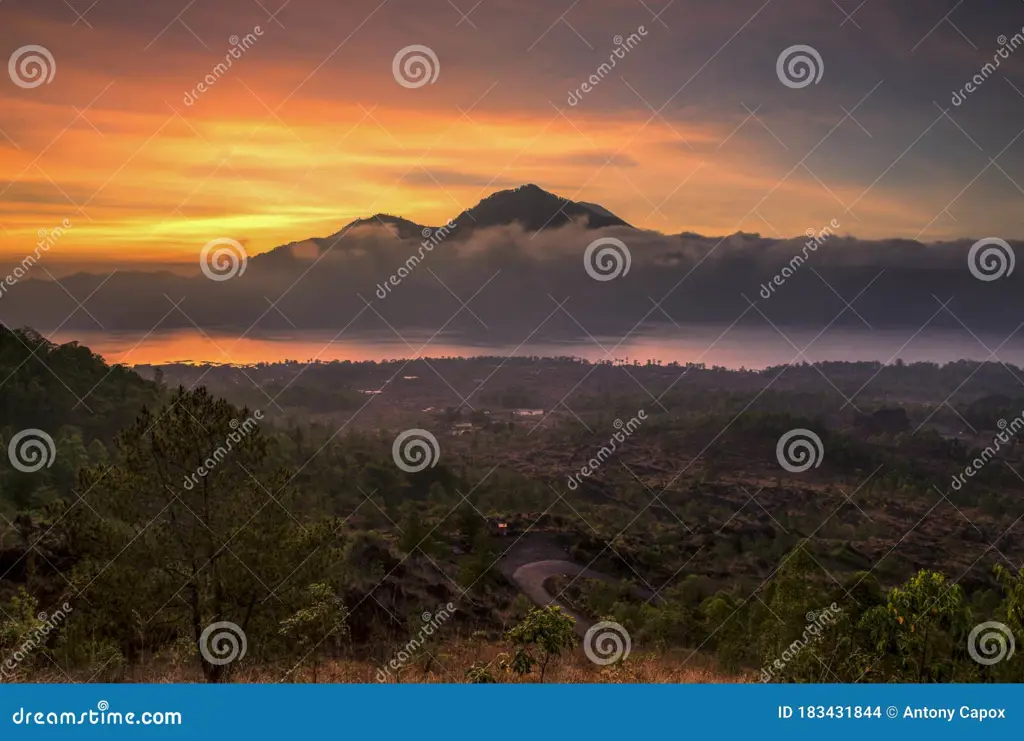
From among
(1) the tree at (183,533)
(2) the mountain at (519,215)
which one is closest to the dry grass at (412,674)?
(1) the tree at (183,533)

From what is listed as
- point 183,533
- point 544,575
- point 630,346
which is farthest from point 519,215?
point 183,533

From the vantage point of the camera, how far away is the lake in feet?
208

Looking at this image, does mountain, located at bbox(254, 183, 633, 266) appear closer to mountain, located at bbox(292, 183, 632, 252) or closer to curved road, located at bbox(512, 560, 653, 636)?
mountain, located at bbox(292, 183, 632, 252)

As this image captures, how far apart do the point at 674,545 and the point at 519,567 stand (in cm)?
2255

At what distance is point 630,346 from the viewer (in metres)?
125

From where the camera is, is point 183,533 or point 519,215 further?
point 519,215

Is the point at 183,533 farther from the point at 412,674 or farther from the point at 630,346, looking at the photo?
the point at 630,346

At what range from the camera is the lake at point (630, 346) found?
208 ft

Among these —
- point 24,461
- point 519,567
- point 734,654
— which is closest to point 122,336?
point 24,461

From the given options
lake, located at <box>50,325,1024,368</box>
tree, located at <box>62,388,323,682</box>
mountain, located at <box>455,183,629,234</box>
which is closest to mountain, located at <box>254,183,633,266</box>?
mountain, located at <box>455,183,629,234</box>

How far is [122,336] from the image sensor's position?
6788cm

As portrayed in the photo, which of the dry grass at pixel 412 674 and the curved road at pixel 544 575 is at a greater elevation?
the curved road at pixel 544 575

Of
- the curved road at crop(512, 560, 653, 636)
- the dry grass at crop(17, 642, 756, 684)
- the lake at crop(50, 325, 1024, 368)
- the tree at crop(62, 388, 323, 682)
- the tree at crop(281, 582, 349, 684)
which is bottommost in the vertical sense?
the dry grass at crop(17, 642, 756, 684)

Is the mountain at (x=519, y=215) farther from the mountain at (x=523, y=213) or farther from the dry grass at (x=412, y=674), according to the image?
the dry grass at (x=412, y=674)
